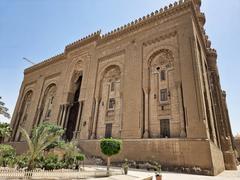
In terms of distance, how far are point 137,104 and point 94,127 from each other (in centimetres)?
519

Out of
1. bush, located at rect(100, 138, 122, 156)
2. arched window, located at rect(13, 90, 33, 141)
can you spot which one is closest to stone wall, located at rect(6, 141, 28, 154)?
arched window, located at rect(13, 90, 33, 141)

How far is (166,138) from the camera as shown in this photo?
12227 mm

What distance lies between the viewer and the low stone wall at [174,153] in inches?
412

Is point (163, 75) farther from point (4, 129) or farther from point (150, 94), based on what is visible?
point (4, 129)

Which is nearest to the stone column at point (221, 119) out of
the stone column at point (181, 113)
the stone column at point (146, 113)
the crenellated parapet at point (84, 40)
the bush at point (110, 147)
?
the stone column at point (181, 113)

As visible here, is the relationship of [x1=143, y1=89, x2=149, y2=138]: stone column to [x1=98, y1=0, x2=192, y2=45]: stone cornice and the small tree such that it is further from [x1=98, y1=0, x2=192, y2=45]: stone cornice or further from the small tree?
[x1=98, y1=0, x2=192, y2=45]: stone cornice

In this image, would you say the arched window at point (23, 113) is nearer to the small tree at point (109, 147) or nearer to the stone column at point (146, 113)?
the stone column at point (146, 113)

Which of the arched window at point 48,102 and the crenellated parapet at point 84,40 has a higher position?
the crenellated parapet at point 84,40

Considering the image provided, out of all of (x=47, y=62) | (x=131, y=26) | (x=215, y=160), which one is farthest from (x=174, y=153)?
(x=47, y=62)

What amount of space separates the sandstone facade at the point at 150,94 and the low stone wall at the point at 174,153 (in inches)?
2.2

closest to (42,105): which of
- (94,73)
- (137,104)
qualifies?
(94,73)

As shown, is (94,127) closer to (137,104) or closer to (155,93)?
(137,104)

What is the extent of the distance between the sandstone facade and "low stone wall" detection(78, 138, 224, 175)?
0.18ft

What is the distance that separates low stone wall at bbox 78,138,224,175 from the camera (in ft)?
34.3
